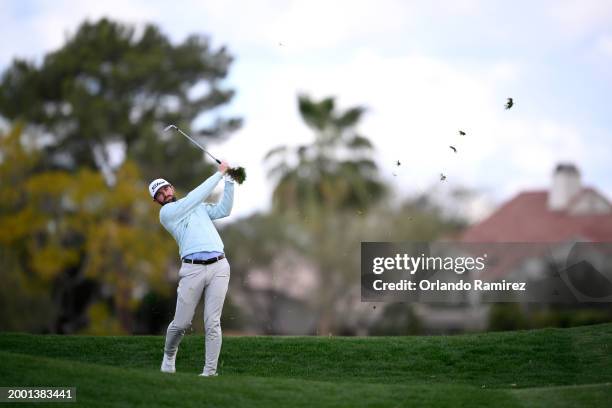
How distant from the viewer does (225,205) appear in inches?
419

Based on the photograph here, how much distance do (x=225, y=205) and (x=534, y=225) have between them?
3773 cm

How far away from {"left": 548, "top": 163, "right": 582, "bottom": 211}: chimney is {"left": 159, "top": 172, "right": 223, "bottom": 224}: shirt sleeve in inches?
1424

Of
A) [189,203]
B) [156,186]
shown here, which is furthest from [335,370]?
[156,186]

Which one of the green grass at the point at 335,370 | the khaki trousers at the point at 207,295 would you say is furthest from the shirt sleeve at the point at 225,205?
the green grass at the point at 335,370

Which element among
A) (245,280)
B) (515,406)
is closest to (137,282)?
(245,280)

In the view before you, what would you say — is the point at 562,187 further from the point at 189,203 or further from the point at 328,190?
the point at 189,203

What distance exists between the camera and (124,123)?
157ft

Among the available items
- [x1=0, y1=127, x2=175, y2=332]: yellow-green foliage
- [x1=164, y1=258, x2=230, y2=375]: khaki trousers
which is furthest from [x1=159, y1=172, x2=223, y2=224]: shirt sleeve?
[x1=0, y1=127, x2=175, y2=332]: yellow-green foliage

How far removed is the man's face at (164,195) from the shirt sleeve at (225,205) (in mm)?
373

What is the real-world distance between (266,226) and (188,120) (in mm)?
7162

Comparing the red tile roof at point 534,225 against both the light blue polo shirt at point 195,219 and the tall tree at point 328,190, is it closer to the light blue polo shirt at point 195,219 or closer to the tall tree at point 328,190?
the tall tree at point 328,190

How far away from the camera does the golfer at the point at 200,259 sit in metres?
10.4

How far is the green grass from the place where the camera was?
380 inches

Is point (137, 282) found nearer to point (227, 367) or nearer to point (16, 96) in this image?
point (16, 96)
